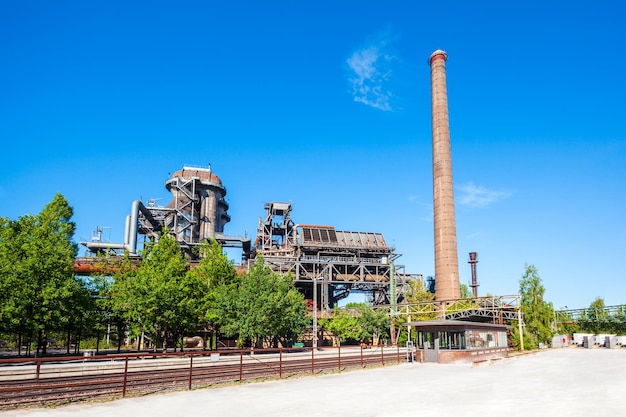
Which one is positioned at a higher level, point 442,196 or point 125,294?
point 442,196

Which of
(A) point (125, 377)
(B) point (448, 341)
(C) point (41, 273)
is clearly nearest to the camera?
(A) point (125, 377)

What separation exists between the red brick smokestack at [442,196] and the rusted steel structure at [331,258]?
12790 mm

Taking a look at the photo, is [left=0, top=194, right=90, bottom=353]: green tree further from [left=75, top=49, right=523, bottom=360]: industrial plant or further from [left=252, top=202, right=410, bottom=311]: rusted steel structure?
[left=252, top=202, right=410, bottom=311]: rusted steel structure

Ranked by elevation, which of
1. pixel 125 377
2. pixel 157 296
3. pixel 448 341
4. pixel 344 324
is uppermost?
pixel 157 296

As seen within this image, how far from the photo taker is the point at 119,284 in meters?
40.1

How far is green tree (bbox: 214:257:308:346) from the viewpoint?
41781mm

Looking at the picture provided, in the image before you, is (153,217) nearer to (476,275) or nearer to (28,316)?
(28,316)

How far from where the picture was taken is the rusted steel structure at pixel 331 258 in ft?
247

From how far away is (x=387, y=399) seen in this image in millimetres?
16422

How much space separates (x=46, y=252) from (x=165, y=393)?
2173cm

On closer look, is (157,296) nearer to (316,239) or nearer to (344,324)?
(344,324)

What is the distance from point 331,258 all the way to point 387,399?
203 feet

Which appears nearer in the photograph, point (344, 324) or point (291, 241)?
point (344, 324)

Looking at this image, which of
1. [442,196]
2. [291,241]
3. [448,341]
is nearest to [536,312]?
[442,196]
